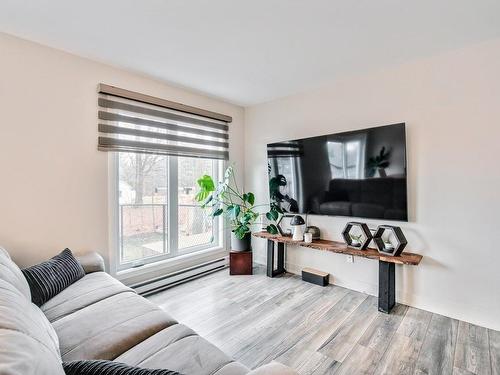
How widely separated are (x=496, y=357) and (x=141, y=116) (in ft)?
11.9

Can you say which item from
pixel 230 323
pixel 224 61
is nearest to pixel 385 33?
pixel 224 61

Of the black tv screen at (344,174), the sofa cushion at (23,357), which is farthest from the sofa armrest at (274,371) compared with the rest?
the black tv screen at (344,174)

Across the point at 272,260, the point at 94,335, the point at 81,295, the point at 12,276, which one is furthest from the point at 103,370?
the point at 272,260

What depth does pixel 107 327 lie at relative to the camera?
1358mm

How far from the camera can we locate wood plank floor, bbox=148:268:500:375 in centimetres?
172

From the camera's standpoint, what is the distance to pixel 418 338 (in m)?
1.97

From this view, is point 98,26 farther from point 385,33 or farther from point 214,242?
point 214,242

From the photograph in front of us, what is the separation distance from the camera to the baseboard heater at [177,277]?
273 centimetres

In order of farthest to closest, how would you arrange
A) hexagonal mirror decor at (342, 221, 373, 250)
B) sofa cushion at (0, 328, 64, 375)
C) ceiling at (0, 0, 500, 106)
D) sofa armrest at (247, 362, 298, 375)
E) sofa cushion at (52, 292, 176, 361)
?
1. hexagonal mirror decor at (342, 221, 373, 250)
2. ceiling at (0, 0, 500, 106)
3. sofa cushion at (52, 292, 176, 361)
4. sofa armrest at (247, 362, 298, 375)
5. sofa cushion at (0, 328, 64, 375)

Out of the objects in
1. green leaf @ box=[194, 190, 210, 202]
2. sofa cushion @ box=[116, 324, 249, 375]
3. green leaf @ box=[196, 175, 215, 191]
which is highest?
green leaf @ box=[196, 175, 215, 191]

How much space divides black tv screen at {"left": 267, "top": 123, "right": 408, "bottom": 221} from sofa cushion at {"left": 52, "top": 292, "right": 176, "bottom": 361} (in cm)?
210

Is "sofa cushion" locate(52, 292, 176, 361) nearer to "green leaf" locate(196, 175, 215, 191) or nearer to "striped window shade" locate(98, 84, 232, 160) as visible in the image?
"striped window shade" locate(98, 84, 232, 160)

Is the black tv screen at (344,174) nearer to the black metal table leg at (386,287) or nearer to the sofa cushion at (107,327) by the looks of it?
the black metal table leg at (386,287)

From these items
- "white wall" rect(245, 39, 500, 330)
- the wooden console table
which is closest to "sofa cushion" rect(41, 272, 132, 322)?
the wooden console table
